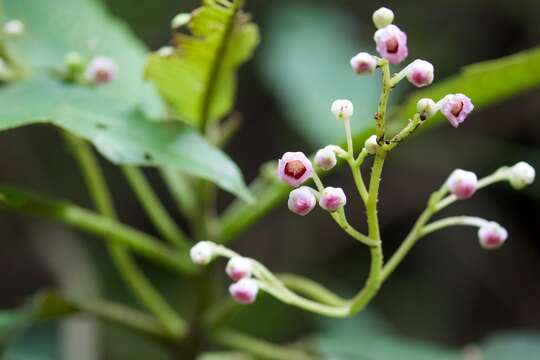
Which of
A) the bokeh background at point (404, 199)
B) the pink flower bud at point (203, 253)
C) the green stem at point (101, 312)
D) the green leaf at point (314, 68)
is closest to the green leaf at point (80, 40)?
the green stem at point (101, 312)

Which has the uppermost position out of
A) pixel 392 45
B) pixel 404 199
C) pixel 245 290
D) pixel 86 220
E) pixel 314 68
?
pixel 392 45

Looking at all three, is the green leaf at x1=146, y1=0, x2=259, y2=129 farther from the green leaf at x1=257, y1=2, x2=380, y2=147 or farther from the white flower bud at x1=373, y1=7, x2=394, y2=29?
the green leaf at x1=257, y1=2, x2=380, y2=147

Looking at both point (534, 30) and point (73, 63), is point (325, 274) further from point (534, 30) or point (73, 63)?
point (73, 63)

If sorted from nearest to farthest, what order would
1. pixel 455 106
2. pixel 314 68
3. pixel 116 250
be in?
pixel 455 106 < pixel 116 250 < pixel 314 68

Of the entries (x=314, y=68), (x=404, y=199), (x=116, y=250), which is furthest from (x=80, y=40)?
(x=404, y=199)

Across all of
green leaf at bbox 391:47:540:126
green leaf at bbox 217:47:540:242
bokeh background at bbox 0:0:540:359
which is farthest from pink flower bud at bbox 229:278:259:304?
bokeh background at bbox 0:0:540:359

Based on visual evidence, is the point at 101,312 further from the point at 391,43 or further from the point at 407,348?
the point at 391,43
